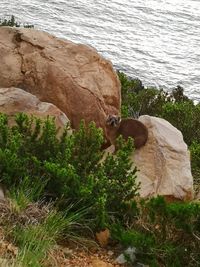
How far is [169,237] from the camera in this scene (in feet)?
15.6

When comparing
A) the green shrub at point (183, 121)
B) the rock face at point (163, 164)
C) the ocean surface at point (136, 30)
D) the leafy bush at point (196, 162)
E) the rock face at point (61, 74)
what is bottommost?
the ocean surface at point (136, 30)

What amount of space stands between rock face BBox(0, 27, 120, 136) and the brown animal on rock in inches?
8.4

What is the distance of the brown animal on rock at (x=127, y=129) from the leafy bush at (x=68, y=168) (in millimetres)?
1231

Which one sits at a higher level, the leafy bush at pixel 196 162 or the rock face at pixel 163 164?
the rock face at pixel 163 164

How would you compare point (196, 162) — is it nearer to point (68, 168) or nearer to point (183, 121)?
point (183, 121)

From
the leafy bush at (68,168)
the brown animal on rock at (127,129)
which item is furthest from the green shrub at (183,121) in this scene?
the leafy bush at (68,168)

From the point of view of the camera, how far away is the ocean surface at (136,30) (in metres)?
22.8

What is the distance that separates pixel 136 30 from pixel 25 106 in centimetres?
2308

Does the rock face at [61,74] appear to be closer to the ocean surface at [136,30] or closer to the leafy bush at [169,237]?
the leafy bush at [169,237]

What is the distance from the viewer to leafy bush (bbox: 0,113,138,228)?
5117mm

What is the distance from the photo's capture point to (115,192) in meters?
5.37

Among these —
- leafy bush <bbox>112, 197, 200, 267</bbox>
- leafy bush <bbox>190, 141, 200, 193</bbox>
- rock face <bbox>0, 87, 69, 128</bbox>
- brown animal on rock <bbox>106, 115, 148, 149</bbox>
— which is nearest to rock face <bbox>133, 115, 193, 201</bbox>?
brown animal on rock <bbox>106, 115, 148, 149</bbox>

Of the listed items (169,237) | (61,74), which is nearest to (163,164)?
(61,74)

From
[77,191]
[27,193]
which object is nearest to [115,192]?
[77,191]
